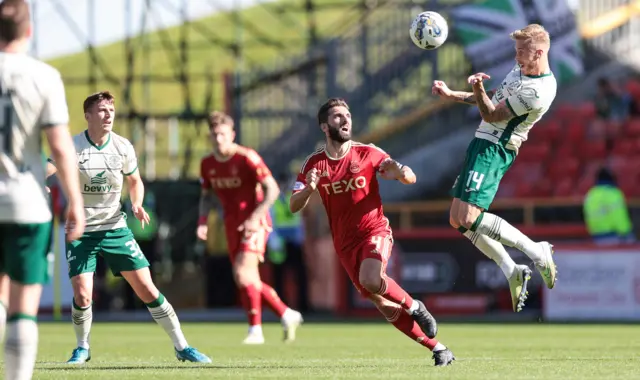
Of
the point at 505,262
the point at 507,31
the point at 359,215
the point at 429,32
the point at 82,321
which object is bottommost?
the point at 82,321

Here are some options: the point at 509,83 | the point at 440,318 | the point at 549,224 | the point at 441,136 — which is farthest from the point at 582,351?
the point at 441,136

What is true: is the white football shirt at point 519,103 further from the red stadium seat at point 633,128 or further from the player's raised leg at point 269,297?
the red stadium seat at point 633,128

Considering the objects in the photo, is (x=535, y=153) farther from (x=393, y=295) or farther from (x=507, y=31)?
(x=393, y=295)

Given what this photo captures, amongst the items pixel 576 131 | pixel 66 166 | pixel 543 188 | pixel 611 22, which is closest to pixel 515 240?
pixel 66 166

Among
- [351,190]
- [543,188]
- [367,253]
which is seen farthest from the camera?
[543,188]

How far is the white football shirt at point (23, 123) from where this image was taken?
7.07 metres

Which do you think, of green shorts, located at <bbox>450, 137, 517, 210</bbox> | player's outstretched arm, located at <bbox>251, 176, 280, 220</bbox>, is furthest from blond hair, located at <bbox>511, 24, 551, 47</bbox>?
player's outstretched arm, located at <bbox>251, 176, 280, 220</bbox>

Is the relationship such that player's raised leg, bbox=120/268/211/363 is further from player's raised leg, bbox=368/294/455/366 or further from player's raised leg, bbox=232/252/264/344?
player's raised leg, bbox=232/252/264/344

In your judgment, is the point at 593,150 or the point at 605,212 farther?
the point at 593,150

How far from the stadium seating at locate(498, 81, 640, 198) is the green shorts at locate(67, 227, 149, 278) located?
676 inches

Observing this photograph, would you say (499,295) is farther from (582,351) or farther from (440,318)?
(582,351)

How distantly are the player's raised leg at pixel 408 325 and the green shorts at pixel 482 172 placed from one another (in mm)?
1434

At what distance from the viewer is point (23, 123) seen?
7125 millimetres

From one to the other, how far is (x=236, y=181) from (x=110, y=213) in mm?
3878
